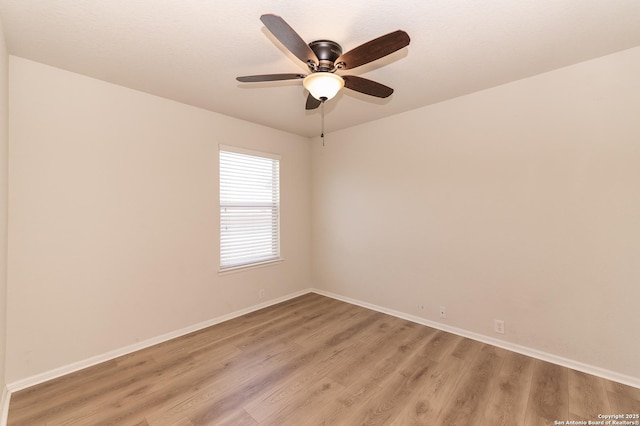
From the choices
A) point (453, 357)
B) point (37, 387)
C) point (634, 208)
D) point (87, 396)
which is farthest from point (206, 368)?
point (634, 208)

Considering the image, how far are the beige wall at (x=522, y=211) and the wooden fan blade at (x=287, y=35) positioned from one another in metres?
2.09

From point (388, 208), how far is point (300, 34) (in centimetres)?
232

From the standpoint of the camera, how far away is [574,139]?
7.58ft

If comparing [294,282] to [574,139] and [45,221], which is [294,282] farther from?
[574,139]

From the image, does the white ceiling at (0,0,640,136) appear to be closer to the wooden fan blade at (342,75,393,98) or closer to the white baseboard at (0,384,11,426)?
the wooden fan blade at (342,75,393,98)

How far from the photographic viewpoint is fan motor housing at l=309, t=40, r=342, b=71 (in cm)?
183

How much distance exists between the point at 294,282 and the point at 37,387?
2830 millimetres

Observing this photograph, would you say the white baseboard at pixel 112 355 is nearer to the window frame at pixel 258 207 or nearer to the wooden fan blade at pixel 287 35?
the window frame at pixel 258 207

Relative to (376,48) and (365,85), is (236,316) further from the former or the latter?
(376,48)

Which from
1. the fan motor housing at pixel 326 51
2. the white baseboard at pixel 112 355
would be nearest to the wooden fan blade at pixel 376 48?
the fan motor housing at pixel 326 51

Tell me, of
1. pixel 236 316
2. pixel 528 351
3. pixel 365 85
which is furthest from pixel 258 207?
pixel 528 351

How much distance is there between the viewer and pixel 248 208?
145 inches

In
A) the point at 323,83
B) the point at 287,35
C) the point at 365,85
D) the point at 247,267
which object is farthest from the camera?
the point at 247,267

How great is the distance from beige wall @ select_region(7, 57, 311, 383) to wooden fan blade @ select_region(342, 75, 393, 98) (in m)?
2.01
